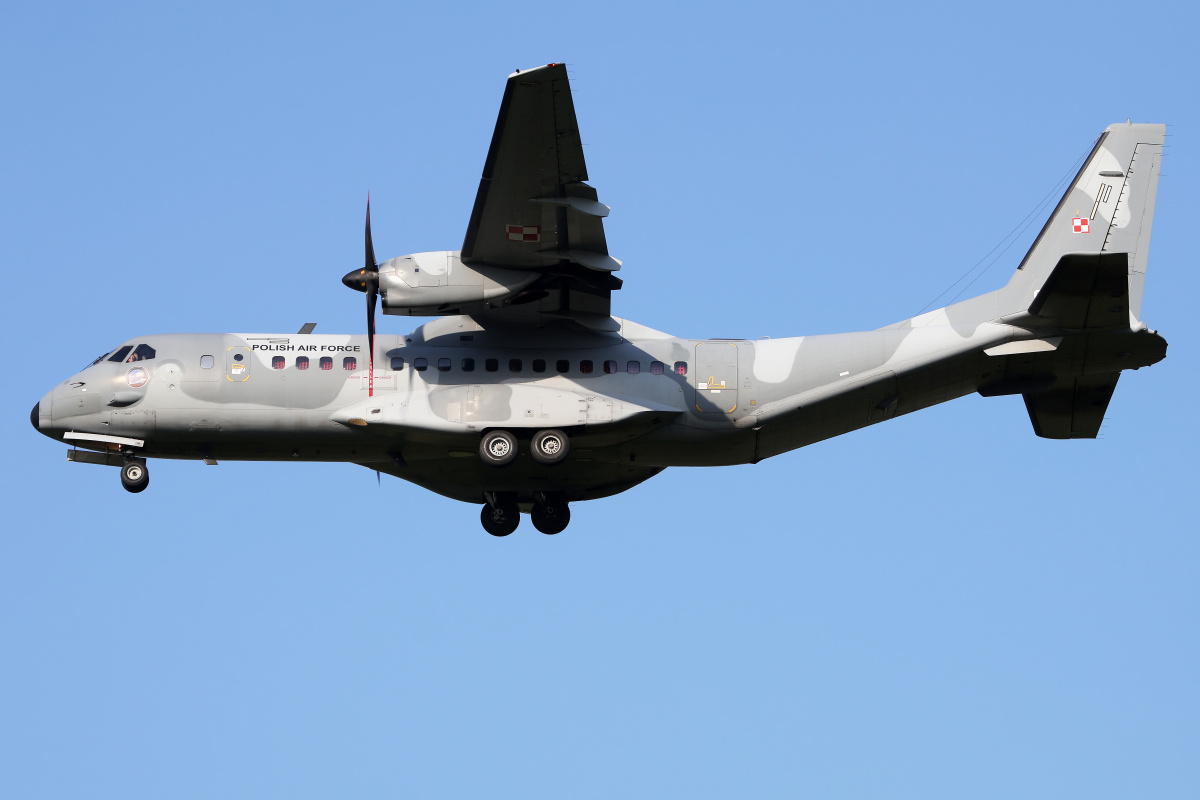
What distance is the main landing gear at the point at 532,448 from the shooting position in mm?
27125

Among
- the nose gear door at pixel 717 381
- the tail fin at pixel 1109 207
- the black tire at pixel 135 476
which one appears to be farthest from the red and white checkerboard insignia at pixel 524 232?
the tail fin at pixel 1109 207

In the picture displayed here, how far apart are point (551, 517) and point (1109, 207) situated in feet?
39.8

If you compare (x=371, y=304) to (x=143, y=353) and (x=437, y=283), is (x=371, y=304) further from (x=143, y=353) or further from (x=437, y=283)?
(x=143, y=353)

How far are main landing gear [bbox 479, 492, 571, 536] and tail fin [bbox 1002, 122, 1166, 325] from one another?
373 inches

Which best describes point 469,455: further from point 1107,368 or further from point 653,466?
point 1107,368

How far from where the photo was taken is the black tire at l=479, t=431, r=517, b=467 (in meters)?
27.1

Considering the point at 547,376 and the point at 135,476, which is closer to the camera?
the point at 547,376

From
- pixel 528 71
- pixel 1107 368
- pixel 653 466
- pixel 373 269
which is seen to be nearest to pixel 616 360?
pixel 653 466

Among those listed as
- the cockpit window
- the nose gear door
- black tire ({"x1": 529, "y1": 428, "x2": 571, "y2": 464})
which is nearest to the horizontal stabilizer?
the nose gear door

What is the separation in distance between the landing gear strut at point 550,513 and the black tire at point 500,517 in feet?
1.49

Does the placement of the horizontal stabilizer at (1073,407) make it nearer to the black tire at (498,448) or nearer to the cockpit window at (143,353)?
the black tire at (498,448)

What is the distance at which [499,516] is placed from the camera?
2984 cm

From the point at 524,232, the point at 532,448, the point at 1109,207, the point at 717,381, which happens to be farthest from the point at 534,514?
the point at 1109,207

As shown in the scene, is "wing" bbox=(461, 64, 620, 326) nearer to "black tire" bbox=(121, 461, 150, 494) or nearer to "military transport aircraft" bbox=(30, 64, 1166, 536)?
"military transport aircraft" bbox=(30, 64, 1166, 536)
